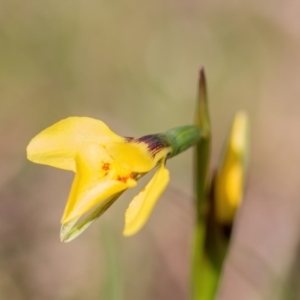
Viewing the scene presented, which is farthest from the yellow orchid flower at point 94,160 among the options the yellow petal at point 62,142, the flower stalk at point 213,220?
the flower stalk at point 213,220

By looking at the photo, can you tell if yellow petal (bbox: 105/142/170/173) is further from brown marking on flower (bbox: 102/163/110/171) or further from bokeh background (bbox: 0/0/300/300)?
bokeh background (bbox: 0/0/300/300)

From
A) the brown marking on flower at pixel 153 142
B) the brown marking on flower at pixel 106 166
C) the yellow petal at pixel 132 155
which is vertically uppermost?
the brown marking on flower at pixel 153 142

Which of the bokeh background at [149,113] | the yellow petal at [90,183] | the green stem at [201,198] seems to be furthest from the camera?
the bokeh background at [149,113]

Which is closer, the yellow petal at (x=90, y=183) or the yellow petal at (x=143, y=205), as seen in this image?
the yellow petal at (x=143, y=205)

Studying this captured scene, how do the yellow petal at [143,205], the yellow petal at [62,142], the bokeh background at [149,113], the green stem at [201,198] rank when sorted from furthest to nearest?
1. the bokeh background at [149,113]
2. the green stem at [201,198]
3. the yellow petal at [62,142]
4. the yellow petal at [143,205]

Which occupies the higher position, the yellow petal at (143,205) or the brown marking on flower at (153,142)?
the brown marking on flower at (153,142)

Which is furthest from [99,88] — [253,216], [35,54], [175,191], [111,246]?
[111,246]

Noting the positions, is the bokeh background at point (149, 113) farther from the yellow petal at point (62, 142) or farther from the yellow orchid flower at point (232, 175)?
the yellow petal at point (62, 142)

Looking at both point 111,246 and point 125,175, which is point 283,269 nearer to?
point 111,246
